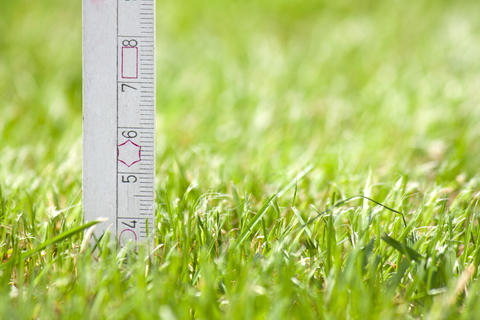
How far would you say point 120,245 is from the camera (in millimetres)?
1462

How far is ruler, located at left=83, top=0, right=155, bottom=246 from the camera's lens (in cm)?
141

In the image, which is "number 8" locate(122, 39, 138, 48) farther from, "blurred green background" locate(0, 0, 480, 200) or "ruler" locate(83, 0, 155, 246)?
"blurred green background" locate(0, 0, 480, 200)

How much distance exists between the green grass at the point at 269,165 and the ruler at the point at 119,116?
4.2 inches

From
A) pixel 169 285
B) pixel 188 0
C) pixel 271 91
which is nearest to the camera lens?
pixel 169 285

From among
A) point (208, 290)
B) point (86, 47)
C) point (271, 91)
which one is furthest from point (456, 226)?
point (271, 91)

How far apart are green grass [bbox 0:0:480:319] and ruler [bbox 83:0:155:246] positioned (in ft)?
0.35

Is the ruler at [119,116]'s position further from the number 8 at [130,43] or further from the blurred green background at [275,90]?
the blurred green background at [275,90]

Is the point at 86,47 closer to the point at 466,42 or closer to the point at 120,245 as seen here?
the point at 120,245

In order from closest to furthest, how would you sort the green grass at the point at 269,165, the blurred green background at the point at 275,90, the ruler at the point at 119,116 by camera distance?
the green grass at the point at 269,165 → the ruler at the point at 119,116 → the blurred green background at the point at 275,90

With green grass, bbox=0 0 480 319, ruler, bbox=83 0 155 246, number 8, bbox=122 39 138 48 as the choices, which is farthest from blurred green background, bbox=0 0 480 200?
number 8, bbox=122 39 138 48

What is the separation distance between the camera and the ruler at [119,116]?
1.41m

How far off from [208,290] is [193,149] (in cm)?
113

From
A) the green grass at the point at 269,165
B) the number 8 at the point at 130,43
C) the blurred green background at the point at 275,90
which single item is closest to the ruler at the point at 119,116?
the number 8 at the point at 130,43

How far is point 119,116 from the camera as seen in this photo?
144 centimetres
